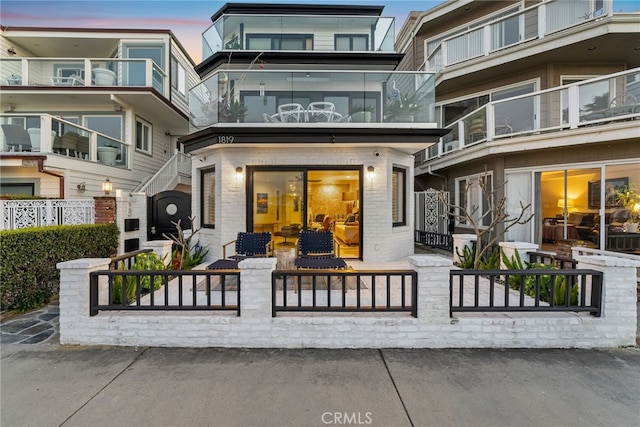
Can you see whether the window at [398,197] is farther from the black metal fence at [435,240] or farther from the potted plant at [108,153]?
the potted plant at [108,153]

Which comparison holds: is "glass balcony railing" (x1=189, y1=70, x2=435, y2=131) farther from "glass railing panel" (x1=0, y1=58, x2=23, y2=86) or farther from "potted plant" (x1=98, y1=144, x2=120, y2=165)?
"glass railing panel" (x1=0, y1=58, x2=23, y2=86)

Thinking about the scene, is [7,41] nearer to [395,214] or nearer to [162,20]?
[162,20]

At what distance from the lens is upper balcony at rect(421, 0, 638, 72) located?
25.8 ft

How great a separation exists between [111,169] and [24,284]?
6596mm

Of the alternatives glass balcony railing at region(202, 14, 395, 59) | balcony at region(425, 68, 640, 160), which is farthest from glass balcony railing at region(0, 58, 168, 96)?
balcony at region(425, 68, 640, 160)

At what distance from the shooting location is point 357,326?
343cm

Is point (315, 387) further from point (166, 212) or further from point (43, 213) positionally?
point (166, 212)

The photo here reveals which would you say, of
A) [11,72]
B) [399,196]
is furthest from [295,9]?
[11,72]

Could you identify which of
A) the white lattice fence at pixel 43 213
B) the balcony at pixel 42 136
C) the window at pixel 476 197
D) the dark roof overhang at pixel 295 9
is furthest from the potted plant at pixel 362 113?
the balcony at pixel 42 136

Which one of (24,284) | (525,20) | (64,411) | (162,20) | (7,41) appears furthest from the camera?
(162,20)

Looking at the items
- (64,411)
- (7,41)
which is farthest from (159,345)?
(7,41)

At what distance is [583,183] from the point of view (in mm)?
7105

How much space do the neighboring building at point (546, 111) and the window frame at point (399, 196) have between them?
1.70m

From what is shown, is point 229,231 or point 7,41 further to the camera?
point 7,41
